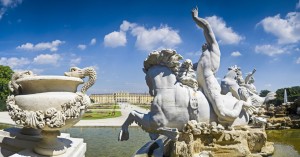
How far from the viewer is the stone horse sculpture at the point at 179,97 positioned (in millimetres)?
5867

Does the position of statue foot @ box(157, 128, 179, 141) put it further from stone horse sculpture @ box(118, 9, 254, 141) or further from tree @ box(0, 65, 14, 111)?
tree @ box(0, 65, 14, 111)

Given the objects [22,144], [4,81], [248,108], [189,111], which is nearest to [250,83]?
[248,108]

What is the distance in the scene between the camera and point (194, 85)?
6.17 m

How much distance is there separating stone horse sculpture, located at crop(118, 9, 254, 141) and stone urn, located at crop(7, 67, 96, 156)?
1.69 meters

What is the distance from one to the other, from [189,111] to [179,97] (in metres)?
0.36

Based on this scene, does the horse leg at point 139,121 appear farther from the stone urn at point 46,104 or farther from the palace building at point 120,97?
the palace building at point 120,97

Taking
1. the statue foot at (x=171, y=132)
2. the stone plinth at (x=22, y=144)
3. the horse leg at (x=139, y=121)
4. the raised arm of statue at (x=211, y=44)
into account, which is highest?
the raised arm of statue at (x=211, y=44)

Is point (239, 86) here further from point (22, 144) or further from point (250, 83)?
point (22, 144)

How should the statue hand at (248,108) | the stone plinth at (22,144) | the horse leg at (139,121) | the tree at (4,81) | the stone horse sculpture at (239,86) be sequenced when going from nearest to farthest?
the stone plinth at (22,144) → the horse leg at (139,121) → the statue hand at (248,108) → the stone horse sculpture at (239,86) → the tree at (4,81)

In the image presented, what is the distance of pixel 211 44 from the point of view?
665cm

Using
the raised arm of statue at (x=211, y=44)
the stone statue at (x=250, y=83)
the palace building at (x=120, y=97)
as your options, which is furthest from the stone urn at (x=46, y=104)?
the palace building at (x=120, y=97)

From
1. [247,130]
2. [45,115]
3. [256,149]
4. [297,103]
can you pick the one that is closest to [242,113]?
[247,130]

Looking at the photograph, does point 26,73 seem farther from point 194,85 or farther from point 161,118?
point 194,85

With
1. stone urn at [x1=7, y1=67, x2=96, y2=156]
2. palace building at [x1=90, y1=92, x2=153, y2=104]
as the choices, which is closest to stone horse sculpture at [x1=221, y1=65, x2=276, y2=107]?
stone urn at [x1=7, y1=67, x2=96, y2=156]
